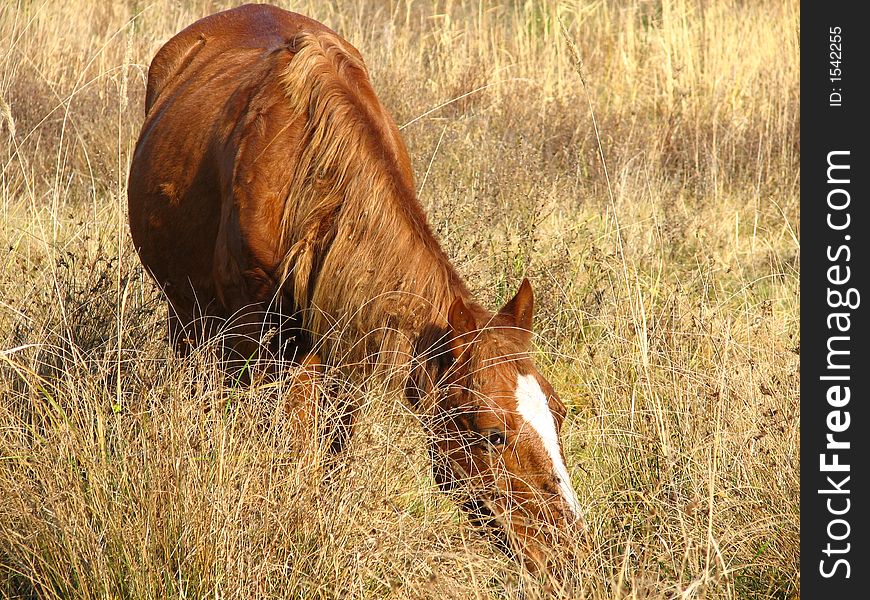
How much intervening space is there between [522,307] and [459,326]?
0.21m

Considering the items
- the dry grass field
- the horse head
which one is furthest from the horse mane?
the dry grass field

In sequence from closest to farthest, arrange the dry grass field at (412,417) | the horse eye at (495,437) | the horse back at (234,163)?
the dry grass field at (412,417) < the horse eye at (495,437) < the horse back at (234,163)

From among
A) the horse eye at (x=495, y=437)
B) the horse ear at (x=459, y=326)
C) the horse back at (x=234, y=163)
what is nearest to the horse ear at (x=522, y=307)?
the horse ear at (x=459, y=326)

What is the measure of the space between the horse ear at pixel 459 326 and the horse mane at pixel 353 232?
10 centimetres

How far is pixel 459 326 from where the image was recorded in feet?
8.66

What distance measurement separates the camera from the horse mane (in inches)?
110

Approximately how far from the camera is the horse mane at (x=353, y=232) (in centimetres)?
280

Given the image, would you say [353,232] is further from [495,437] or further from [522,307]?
[495,437]

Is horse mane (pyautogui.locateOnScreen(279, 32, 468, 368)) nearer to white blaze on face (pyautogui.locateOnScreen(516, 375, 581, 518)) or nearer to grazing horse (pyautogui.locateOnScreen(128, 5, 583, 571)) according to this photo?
grazing horse (pyautogui.locateOnScreen(128, 5, 583, 571))

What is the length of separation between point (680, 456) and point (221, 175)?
1.67 m

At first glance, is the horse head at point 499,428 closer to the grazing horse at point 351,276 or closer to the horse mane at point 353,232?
the grazing horse at point 351,276

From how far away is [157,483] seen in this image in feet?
7.90

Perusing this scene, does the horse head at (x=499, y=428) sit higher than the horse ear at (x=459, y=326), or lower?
lower

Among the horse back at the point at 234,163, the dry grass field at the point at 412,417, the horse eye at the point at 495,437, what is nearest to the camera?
the dry grass field at the point at 412,417
